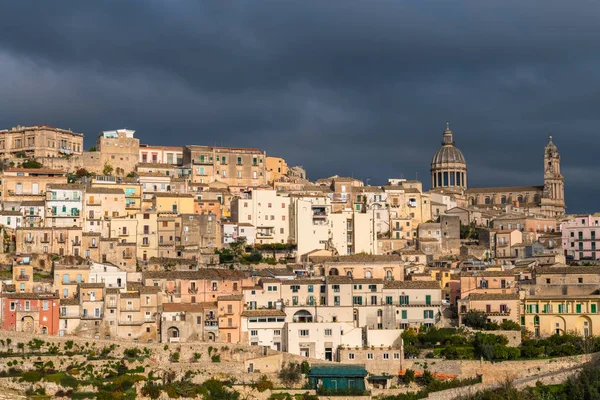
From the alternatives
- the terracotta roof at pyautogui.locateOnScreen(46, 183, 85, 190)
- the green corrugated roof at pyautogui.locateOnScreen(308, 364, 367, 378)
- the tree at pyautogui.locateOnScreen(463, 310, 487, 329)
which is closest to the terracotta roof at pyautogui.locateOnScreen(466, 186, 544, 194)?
the terracotta roof at pyautogui.locateOnScreen(46, 183, 85, 190)

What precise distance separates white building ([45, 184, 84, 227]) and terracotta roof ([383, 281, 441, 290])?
20.4m

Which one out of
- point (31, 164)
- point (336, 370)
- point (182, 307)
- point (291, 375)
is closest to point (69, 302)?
point (182, 307)

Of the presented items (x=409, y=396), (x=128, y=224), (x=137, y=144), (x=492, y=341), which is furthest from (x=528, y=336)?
(x=137, y=144)

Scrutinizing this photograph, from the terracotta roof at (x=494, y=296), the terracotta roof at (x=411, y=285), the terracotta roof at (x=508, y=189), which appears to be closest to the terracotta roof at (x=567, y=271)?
the terracotta roof at (x=494, y=296)

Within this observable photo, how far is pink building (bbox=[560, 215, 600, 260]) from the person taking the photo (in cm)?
8000

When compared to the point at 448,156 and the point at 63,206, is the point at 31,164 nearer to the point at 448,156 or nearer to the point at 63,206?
the point at 63,206

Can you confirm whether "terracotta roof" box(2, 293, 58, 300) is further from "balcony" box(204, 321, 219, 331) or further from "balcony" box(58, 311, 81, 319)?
"balcony" box(204, 321, 219, 331)

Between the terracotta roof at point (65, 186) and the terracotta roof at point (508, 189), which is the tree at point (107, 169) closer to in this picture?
the terracotta roof at point (65, 186)

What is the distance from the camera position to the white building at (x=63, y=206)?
72688mm

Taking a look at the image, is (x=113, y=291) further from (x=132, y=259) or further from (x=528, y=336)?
(x=528, y=336)

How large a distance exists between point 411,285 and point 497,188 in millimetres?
53957

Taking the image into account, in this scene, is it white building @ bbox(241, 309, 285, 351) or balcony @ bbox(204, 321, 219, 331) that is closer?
balcony @ bbox(204, 321, 219, 331)

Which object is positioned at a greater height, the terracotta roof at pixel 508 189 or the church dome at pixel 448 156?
the church dome at pixel 448 156

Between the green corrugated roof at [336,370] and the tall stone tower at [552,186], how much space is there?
168ft
